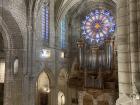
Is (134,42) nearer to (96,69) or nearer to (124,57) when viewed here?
(124,57)

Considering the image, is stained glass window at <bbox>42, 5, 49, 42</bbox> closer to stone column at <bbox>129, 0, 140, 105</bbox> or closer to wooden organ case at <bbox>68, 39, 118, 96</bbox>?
wooden organ case at <bbox>68, 39, 118, 96</bbox>

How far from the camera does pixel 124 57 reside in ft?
16.9

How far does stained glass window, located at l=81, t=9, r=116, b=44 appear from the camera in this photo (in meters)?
20.9

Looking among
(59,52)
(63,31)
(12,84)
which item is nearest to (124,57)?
(12,84)

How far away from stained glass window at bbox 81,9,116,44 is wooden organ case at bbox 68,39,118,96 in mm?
1864

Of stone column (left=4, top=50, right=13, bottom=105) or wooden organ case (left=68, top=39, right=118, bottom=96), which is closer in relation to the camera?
stone column (left=4, top=50, right=13, bottom=105)

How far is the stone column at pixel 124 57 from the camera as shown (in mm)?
4973

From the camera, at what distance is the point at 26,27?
14438 millimetres

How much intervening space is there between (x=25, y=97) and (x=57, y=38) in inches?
276

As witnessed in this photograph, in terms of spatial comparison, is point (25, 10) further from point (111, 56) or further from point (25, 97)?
point (111, 56)

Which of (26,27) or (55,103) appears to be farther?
(55,103)

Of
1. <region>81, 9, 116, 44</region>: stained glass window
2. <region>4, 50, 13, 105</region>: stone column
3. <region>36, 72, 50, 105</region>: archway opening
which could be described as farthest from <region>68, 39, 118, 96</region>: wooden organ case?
<region>4, 50, 13, 105</region>: stone column

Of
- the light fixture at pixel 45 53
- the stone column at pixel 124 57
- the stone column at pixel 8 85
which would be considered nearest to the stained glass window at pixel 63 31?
the light fixture at pixel 45 53

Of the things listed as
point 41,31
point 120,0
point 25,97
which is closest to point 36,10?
point 41,31
